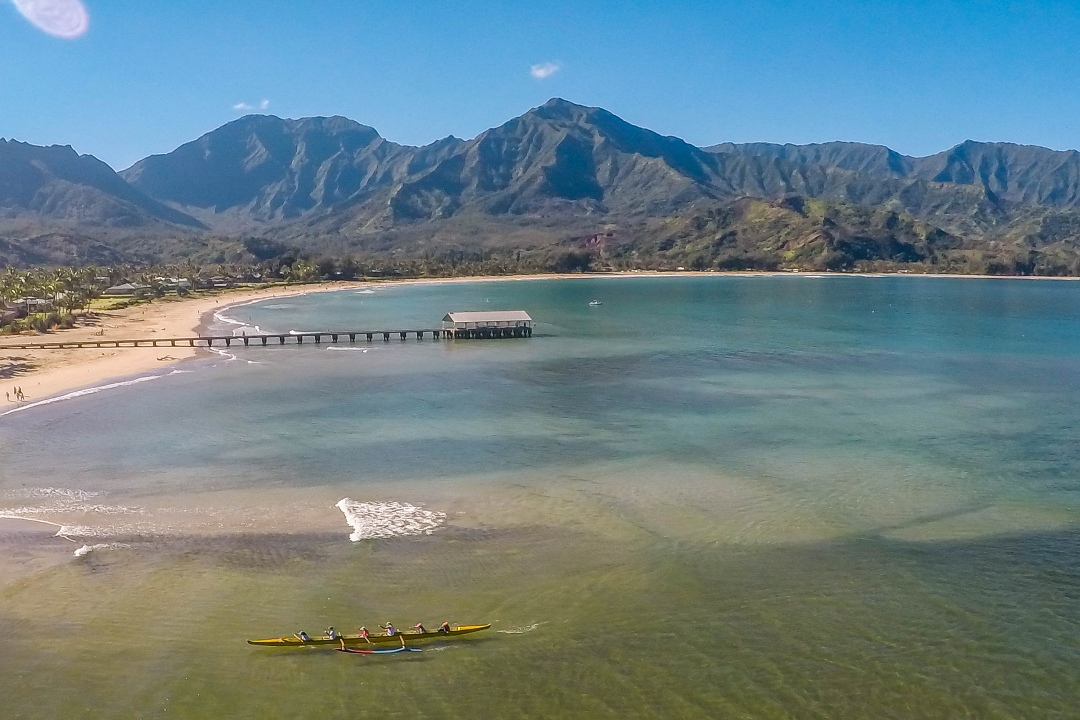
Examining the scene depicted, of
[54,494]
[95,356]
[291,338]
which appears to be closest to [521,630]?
[54,494]

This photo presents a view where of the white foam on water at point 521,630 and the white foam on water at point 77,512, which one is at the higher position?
the white foam on water at point 77,512

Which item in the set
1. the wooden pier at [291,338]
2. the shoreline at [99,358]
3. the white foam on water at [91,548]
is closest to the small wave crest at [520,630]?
the white foam on water at [91,548]

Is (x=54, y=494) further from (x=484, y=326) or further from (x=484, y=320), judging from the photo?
(x=484, y=326)

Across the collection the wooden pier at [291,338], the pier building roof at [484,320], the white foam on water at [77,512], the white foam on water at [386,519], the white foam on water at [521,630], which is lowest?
Answer: the white foam on water at [521,630]

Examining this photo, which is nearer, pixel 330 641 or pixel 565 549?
pixel 330 641

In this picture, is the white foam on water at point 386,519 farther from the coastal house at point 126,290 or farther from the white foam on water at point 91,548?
the coastal house at point 126,290

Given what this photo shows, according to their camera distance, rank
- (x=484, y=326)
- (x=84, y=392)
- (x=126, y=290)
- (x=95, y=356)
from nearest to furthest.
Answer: (x=84, y=392) → (x=95, y=356) → (x=484, y=326) → (x=126, y=290)
